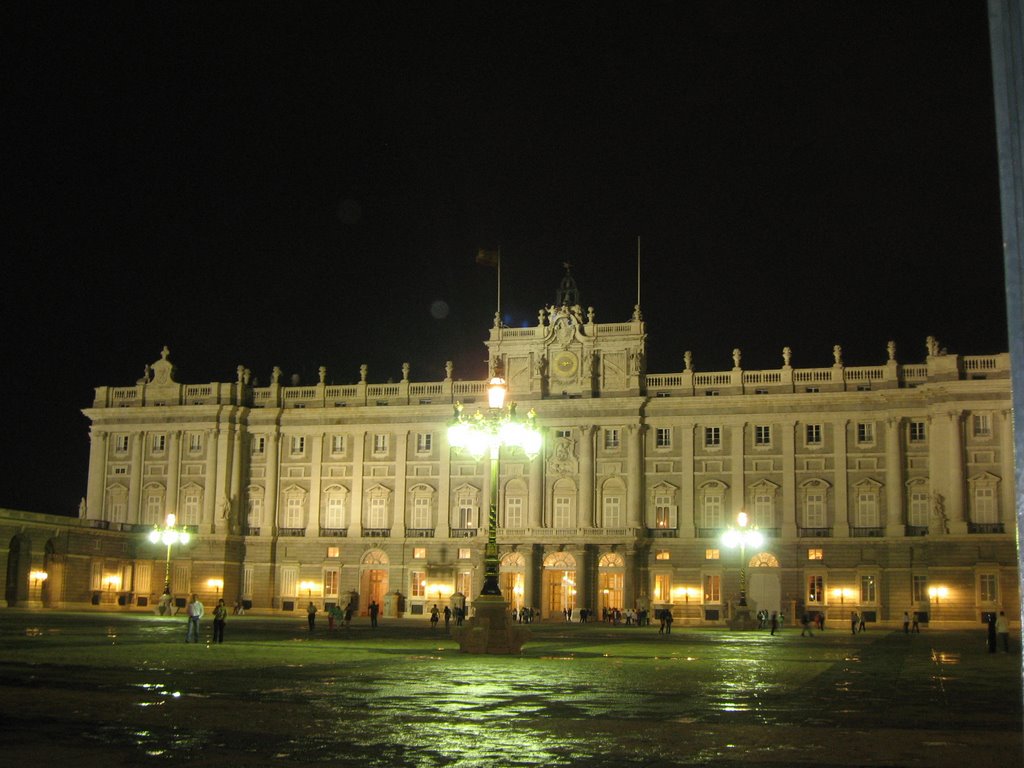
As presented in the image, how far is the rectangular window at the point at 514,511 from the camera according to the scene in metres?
74.0

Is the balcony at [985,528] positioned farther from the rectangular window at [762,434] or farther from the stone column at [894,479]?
the rectangular window at [762,434]

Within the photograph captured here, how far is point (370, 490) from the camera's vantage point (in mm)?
77188

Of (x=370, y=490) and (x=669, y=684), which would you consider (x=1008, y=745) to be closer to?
(x=669, y=684)

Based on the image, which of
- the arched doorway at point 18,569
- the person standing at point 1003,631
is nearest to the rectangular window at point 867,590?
the person standing at point 1003,631

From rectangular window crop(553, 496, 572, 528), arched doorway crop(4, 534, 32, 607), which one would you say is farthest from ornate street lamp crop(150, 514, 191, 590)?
rectangular window crop(553, 496, 572, 528)

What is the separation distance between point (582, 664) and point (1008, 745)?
14643 millimetres

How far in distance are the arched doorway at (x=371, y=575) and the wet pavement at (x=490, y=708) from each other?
4423 cm

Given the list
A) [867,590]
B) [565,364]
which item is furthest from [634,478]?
[867,590]

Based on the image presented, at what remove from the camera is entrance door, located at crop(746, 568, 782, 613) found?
69125 millimetres

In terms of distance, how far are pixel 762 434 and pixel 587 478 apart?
35.4ft

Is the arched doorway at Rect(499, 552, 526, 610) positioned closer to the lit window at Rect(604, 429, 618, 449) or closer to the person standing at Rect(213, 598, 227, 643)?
the lit window at Rect(604, 429, 618, 449)

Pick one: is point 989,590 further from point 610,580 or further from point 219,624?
point 219,624

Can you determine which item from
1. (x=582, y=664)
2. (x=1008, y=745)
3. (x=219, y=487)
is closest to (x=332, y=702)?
(x=1008, y=745)

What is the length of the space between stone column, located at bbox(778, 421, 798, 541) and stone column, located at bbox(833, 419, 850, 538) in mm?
2345
